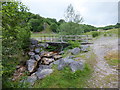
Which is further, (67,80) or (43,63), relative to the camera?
(43,63)

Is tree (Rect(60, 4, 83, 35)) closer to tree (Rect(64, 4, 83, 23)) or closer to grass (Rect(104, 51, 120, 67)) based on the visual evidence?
tree (Rect(64, 4, 83, 23))

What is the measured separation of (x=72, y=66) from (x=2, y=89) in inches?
111

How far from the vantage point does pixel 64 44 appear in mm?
10438

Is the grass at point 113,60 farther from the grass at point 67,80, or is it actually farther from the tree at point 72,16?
the tree at point 72,16

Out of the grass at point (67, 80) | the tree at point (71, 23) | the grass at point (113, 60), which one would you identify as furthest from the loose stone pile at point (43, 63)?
the tree at point (71, 23)

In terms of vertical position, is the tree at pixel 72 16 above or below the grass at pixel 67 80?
above

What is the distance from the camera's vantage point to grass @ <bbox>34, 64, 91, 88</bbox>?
2.75 meters

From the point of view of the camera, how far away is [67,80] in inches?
116

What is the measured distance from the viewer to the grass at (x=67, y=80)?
108 inches

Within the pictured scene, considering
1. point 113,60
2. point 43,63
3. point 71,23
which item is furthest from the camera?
point 71,23

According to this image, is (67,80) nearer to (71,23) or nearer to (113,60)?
(113,60)

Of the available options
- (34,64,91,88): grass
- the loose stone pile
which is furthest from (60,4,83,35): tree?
(34,64,91,88): grass

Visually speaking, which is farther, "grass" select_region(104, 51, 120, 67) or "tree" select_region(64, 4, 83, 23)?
"tree" select_region(64, 4, 83, 23)

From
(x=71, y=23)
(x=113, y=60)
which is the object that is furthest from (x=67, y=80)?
(x=71, y=23)
